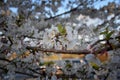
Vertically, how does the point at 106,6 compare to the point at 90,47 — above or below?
above

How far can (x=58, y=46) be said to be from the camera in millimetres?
1794

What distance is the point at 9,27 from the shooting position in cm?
245

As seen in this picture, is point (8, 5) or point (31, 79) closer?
point (31, 79)

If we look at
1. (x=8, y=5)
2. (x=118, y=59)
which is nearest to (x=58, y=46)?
(x=118, y=59)

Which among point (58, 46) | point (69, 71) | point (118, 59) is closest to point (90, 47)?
point (58, 46)

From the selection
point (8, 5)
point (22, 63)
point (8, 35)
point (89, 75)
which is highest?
point (8, 5)

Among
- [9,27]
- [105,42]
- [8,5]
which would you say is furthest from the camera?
[8,5]

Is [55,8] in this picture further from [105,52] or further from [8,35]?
[105,52]

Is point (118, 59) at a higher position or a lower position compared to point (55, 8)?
lower

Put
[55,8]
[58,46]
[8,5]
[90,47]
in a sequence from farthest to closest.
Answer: [55,8], [8,5], [58,46], [90,47]

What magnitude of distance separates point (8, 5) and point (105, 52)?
151 inches

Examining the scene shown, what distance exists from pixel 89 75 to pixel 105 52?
1057 mm

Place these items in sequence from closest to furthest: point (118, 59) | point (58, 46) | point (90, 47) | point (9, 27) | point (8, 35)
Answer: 1. point (90, 47)
2. point (58, 46)
3. point (118, 59)
4. point (8, 35)
5. point (9, 27)

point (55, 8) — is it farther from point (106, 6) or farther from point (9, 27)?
point (9, 27)
